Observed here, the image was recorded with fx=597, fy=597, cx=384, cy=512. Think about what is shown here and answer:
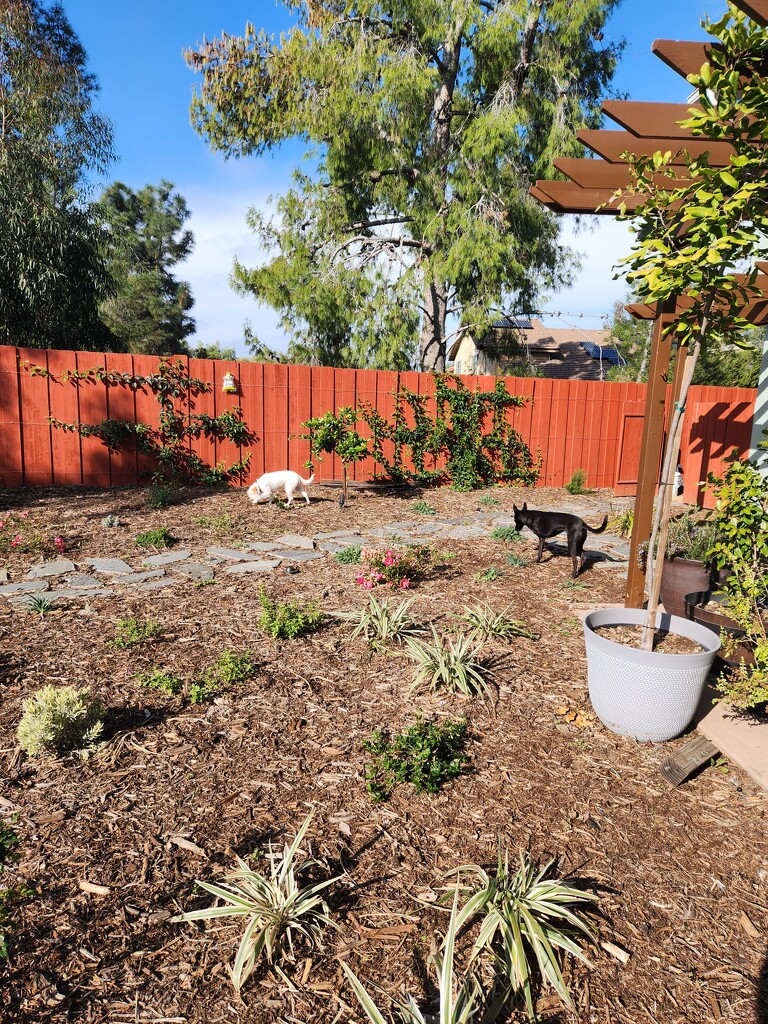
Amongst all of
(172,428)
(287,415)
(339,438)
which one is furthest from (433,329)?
(172,428)

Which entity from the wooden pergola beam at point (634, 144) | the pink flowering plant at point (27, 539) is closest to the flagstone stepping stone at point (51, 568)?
the pink flowering plant at point (27, 539)

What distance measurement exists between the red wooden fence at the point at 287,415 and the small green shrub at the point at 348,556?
420 centimetres

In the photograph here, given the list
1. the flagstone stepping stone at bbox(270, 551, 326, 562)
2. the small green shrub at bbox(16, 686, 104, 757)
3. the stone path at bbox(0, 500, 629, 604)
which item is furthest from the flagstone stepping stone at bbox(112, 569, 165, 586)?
the small green shrub at bbox(16, 686, 104, 757)

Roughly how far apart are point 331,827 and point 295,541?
14.1 ft

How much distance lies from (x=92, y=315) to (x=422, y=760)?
15172 mm

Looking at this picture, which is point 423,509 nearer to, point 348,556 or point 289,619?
point 348,556

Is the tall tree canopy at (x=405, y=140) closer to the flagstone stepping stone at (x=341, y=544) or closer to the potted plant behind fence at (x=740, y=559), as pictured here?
the flagstone stepping stone at (x=341, y=544)

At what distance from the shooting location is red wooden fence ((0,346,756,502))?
8234 mm

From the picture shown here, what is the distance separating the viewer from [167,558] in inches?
224

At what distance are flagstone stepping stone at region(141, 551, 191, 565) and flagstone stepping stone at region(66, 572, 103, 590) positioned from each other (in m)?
0.52

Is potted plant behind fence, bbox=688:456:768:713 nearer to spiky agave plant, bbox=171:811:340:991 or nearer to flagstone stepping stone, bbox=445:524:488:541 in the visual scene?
spiky agave plant, bbox=171:811:340:991

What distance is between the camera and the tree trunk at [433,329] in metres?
13.8

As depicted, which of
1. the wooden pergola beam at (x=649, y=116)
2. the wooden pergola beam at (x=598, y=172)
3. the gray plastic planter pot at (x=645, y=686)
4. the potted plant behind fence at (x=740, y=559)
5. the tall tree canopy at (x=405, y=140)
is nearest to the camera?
the gray plastic planter pot at (x=645, y=686)

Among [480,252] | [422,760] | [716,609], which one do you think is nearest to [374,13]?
[480,252]
